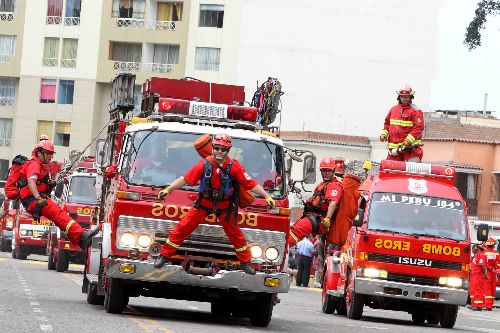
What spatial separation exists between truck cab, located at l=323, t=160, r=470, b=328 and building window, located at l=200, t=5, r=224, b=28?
60179 mm

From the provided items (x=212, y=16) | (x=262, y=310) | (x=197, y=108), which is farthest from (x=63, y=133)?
(x=262, y=310)

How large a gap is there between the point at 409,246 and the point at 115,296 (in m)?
6.95

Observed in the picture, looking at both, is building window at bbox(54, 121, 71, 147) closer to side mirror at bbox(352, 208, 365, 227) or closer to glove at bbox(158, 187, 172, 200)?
side mirror at bbox(352, 208, 365, 227)

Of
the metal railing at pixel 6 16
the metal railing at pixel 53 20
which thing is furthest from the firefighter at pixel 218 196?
the metal railing at pixel 6 16

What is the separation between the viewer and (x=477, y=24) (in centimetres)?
3784

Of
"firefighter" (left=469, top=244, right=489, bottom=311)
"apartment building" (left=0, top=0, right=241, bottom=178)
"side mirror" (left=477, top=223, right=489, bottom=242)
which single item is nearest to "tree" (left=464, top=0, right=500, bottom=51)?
"firefighter" (left=469, top=244, right=489, bottom=311)

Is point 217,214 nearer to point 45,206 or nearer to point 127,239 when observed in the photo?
point 127,239

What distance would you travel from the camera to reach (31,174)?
23.1 m

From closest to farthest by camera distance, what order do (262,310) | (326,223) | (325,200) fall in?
1. (262,310)
2. (326,223)
3. (325,200)

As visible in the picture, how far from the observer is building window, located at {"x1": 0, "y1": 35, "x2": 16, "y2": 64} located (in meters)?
89.2

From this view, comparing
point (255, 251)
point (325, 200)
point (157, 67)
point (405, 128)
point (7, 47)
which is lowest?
point (255, 251)

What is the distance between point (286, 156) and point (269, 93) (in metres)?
1.96

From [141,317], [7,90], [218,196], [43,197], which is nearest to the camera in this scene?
[218,196]

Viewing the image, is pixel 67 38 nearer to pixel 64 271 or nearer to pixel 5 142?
pixel 5 142
